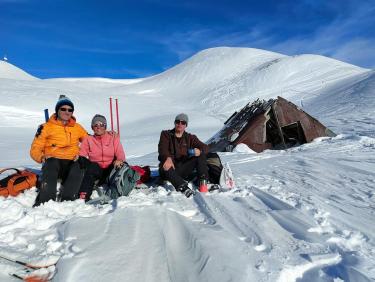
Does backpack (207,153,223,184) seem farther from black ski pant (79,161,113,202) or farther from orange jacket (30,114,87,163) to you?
orange jacket (30,114,87,163)

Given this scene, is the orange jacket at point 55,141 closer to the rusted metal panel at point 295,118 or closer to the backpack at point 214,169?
the backpack at point 214,169

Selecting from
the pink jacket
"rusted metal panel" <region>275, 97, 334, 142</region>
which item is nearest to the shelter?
"rusted metal panel" <region>275, 97, 334, 142</region>

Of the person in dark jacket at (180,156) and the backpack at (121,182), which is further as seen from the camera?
the person in dark jacket at (180,156)

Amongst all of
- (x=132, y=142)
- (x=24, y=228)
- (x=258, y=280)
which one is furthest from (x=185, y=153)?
(x=132, y=142)

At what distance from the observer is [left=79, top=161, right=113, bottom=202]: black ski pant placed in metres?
4.80

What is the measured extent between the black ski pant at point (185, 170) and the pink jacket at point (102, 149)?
0.70m

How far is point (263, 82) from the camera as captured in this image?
3419 cm

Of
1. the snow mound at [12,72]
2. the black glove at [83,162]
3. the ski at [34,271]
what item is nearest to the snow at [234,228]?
the ski at [34,271]

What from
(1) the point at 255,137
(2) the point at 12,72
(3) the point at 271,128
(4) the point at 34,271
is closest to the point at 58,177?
(4) the point at 34,271

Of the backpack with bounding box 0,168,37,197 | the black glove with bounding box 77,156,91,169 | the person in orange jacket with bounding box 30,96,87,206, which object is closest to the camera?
the person in orange jacket with bounding box 30,96,87,206

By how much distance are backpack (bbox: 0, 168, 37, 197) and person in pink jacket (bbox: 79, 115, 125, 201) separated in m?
0.72

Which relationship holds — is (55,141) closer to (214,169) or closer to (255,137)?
(214,169)

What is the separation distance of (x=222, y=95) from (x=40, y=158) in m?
28.1

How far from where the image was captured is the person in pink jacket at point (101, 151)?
5086mm
